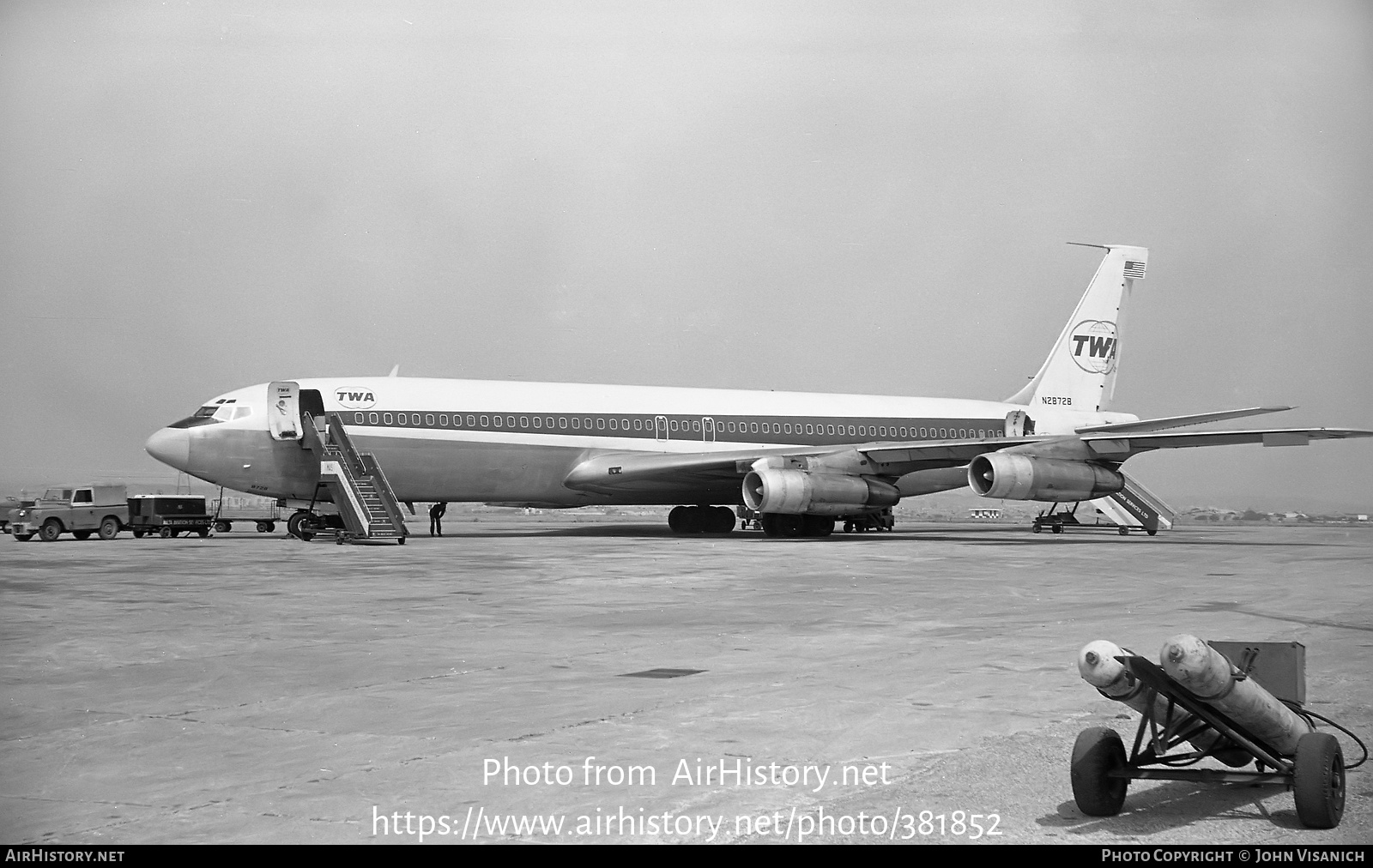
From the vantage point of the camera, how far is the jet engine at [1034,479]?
2866 cm

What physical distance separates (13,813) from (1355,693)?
27.1 ft

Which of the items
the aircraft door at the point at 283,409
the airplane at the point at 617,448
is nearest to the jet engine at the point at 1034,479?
the airplane at the point at 617,448

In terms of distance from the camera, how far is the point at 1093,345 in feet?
127

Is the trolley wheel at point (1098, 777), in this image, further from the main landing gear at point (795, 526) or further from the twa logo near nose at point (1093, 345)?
the twa logo near nose at point (1093, 345)

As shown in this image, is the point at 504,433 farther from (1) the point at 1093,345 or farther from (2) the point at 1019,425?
(1) the point at 1093,345

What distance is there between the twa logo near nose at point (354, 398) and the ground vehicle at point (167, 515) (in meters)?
9.09

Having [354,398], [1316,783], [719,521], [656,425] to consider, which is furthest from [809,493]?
[1316,783]

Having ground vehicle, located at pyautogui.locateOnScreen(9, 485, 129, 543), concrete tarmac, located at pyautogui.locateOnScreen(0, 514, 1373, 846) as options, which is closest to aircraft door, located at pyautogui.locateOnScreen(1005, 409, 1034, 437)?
concrete tarmac, located at pyautogui.locateOnScreen(0, 514, 1373, 846)

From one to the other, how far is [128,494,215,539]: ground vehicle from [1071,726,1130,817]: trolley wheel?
33469 mm

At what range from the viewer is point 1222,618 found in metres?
13.3

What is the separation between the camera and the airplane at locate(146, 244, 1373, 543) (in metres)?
28.6

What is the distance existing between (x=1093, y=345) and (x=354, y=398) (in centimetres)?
2256

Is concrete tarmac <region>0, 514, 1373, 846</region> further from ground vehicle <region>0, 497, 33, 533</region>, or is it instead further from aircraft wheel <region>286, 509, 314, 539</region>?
ground vehicle <region>0, 497, 33, 533</region>

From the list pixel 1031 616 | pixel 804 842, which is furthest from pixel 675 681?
pixel 1031 616
